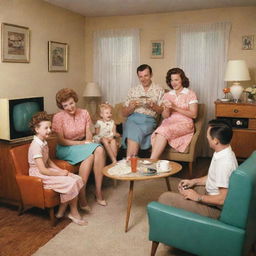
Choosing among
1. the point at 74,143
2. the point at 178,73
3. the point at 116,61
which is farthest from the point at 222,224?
the point at 116,61

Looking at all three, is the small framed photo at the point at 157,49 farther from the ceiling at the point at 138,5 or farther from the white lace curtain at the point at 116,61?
the ceiling at the point at 138,5

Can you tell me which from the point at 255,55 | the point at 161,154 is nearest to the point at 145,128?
the point at 161,154

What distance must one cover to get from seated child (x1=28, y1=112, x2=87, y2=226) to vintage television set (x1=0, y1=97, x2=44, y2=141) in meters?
0.45

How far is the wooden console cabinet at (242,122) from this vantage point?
4.20m

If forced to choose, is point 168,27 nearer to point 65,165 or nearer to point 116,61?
point 116,61

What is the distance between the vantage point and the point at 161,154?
12.9 feet

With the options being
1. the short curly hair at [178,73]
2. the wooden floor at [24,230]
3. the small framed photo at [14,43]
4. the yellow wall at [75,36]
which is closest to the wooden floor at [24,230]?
the wooden floor at [24,230]

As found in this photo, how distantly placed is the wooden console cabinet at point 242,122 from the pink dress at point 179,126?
2.09 ft

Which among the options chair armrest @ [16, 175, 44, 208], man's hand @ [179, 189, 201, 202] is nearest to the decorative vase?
man's hand @ [179, 189, 201, 202]

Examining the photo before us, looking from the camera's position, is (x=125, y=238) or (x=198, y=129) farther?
(x=198, y=129)

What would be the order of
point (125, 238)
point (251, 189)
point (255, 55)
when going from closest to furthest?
1. point (251, 189)
2. point (125, 238)
3. point (255, 55)

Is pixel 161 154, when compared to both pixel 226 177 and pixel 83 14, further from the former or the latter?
pixel 83 14

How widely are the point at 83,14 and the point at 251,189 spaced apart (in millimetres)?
4557

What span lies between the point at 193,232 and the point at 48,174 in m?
1.36
